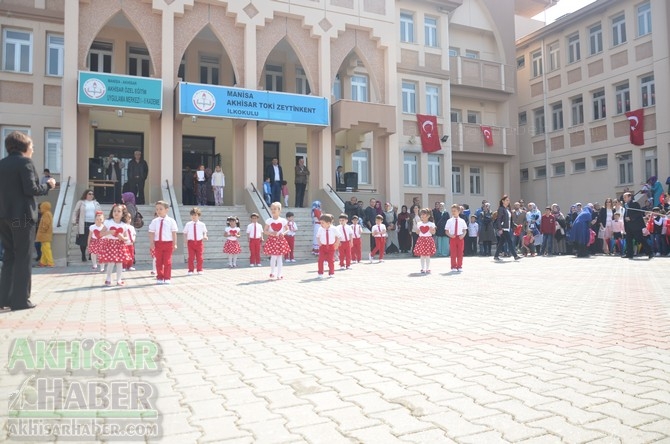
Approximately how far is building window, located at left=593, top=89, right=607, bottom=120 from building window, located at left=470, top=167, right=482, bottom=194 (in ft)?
24.2

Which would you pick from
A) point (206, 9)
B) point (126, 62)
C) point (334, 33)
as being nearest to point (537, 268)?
point (334, 33)

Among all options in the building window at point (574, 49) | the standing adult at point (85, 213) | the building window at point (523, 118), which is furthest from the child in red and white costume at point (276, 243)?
the building window at point (523, 118)

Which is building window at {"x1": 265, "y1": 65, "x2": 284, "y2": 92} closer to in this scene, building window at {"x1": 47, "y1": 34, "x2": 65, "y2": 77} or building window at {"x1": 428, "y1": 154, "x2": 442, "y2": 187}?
building window at {"x1": 428, "y1": 154, "x2": 442, "y2": 187}

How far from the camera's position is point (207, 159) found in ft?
90.2

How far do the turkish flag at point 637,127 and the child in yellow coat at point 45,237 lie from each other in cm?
2789

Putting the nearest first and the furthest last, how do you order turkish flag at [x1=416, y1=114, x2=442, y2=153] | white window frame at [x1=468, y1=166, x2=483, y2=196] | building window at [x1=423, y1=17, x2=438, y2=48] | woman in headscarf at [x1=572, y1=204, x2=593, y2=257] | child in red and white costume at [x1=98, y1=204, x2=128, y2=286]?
child in red and white costume at [x1=98, y1=204, x2=128, y2=286] < woman in headscarf at [x1=572, y1=204, x2=593, y2=257] < turkish flag at [x1=416, y1=114, x2=442, y2=153] < building window at [x1=423, y1=17, x2=438, y2=48] < white window frame at [x1=468, y1=166, x2=483, y2=196]

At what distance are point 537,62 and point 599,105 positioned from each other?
6.18 metres

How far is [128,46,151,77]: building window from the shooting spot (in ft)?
82.0

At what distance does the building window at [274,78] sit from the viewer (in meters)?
27.9

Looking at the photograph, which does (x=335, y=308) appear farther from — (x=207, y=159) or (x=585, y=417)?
(x=207, y=159)

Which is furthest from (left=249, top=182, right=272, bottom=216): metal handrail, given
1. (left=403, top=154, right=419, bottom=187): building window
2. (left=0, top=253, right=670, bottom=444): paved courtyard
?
(left=0, top=253, right=670, bottom=444): paved courtyard

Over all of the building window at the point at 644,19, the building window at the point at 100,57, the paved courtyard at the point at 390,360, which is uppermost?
the building window at the point at 644,19

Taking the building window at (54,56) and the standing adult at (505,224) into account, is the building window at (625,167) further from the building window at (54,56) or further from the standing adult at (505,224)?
the building window at (54,56)

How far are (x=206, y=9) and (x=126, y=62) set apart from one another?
490 cm
